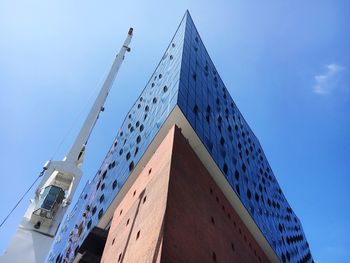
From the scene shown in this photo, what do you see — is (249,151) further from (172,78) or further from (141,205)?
(141,205)

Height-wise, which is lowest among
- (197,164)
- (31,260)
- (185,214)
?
(31,260)

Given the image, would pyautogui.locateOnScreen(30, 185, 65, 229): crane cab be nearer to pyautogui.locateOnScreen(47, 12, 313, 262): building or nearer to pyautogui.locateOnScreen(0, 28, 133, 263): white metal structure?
pyautogui.locateOnScreen(0, 28, 133, 263): white metal structure

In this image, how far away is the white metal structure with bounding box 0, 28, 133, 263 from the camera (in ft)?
40.6

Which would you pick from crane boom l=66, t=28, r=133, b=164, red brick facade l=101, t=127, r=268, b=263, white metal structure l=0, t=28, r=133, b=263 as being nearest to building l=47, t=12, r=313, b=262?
red brick facade l=101, t=127, r=268, b=263

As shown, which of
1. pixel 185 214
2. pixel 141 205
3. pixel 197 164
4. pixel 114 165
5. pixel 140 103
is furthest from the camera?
pixel 140 103

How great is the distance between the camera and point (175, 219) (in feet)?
31.0

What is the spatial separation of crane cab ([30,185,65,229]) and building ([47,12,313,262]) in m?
2.40

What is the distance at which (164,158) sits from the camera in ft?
40.2

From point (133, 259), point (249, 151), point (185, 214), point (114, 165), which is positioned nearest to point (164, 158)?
point (185, 214)

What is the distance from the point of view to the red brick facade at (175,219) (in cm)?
893

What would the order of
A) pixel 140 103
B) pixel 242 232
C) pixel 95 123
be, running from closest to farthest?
pixel 242 232
pixel 95 123
pixel 140 103

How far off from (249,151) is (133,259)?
16.2m

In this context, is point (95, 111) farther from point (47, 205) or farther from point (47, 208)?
point (47, 208)

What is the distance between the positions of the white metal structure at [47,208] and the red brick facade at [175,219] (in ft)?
7.32
